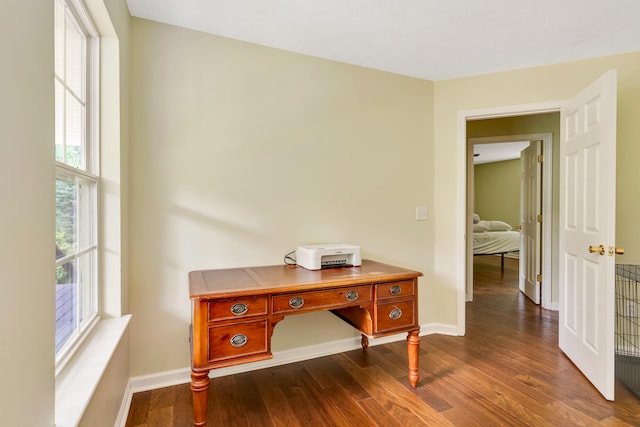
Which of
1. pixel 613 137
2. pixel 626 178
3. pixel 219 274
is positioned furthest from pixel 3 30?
pixel 626 178

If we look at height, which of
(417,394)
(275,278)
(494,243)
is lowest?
(417,394)

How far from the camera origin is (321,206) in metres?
2.55

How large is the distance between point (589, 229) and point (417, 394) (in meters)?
1.53

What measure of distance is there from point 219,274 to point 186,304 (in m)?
0.33

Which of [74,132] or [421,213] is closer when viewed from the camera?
[74,132]

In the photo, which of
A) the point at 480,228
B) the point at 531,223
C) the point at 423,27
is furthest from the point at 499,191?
the point at 423,27

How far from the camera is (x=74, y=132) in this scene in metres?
1.48

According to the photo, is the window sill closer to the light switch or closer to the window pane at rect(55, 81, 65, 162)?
the window pane at rect(55, 81, 65, 162)

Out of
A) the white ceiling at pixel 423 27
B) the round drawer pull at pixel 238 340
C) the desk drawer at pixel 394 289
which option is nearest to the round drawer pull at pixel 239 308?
the round drawer pull at pixel 238 340

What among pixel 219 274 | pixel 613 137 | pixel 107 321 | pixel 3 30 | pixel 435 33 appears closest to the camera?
pixel 3 30

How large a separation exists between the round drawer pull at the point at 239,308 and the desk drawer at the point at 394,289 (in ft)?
2.63

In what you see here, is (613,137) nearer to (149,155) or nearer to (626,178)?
(626,178)

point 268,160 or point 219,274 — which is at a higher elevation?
point 268,160

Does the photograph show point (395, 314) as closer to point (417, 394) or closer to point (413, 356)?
point (413, 356)
